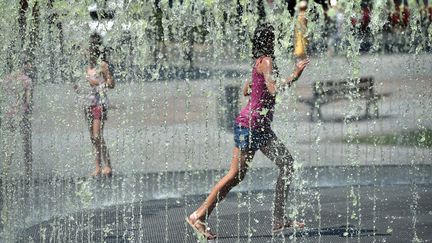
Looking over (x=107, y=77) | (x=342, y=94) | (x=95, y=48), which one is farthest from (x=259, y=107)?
(x=342, y=94)

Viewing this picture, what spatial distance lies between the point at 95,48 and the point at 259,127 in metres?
3.39

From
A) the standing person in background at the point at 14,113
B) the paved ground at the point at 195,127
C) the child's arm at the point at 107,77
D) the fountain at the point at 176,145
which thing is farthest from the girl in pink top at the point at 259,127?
the standing person in background at the point at 14,113

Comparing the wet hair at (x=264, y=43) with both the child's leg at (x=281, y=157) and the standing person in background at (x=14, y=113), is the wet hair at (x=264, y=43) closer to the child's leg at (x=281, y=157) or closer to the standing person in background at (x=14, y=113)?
the child's leg at (x=281, y=157)

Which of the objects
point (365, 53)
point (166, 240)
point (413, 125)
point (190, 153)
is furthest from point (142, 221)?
point (365, 53)

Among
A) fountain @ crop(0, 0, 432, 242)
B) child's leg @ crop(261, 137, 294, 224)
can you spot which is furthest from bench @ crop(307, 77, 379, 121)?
child's leg @ crop(261, 137, 294, 224)

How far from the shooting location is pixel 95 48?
9.59m

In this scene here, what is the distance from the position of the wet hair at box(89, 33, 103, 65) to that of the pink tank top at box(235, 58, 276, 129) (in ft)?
9.71

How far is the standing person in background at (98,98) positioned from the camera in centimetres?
952

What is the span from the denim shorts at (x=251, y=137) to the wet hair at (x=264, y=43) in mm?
387

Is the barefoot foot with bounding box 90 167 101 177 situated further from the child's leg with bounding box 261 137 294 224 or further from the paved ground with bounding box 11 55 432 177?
the child's leg with bounding box 261 137 294 224

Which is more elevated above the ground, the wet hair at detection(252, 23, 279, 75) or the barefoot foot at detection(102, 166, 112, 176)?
the wet hair at detection(252, 23, 279, 75)

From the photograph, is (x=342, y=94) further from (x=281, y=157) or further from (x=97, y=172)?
(x=281, y=157)

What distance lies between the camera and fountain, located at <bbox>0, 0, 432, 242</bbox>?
7.58 m

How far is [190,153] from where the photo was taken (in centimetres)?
1209
